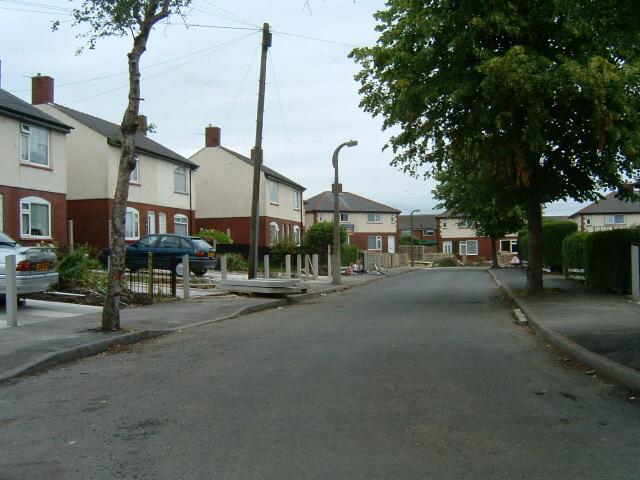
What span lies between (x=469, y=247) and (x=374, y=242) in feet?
40.8

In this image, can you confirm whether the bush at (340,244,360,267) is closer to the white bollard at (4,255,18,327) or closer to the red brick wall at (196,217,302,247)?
the red brick wall at (196,217,302,247)

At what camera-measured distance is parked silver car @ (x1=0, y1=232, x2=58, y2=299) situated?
12727mm

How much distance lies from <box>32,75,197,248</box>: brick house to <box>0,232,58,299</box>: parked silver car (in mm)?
16623

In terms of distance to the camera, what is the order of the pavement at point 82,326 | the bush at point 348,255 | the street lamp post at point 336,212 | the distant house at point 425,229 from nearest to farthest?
the pavement at point 82,326, the street lamp post at point 336,212, the bush at point 348,255, the distant house at point 425,229

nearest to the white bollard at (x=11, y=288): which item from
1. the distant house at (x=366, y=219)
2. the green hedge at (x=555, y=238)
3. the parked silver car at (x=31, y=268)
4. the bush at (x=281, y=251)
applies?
the parked silver car at (x=31, y=268)

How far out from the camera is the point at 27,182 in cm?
2502

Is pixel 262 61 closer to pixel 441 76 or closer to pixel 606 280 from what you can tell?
pixel 441 76

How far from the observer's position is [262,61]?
21922 millimetres

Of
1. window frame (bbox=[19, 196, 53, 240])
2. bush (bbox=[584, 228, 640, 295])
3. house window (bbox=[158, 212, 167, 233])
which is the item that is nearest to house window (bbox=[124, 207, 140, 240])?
house window (bbox=[158, 212, 167, 233])

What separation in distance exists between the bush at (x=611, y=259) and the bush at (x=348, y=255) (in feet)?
85.8

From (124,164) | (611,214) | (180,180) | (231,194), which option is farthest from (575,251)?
(611,214)

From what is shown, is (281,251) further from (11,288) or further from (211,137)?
(11,288)

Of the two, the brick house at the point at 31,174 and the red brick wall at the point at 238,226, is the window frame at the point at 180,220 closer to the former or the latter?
the red brick wall at the point at 238,226

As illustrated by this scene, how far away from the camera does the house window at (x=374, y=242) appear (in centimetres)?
7744
